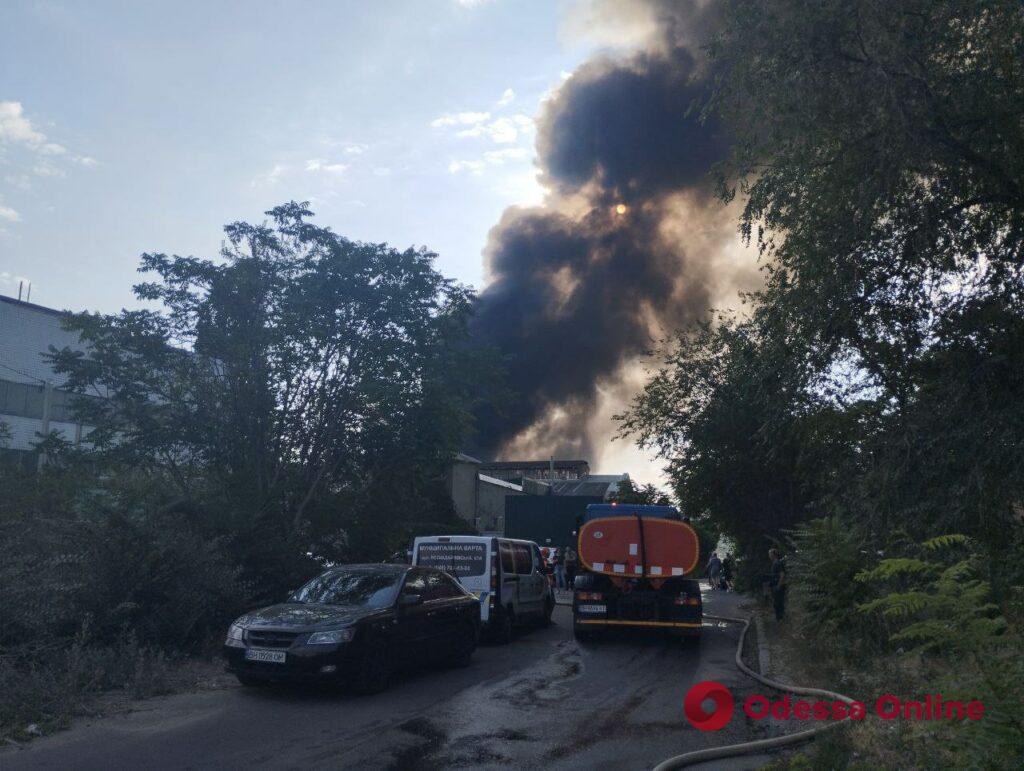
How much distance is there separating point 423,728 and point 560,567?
2224 centimetres

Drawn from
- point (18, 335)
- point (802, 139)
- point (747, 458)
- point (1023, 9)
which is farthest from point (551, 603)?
point (18, 335)

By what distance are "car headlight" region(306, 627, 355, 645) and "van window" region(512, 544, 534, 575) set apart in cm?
745

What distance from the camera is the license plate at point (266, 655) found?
30.0ft

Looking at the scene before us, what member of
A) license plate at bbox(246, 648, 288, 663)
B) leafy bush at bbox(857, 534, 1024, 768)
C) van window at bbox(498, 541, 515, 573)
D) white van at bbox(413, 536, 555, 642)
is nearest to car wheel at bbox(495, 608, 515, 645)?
white van at bbox(413, 536, 555, 642)

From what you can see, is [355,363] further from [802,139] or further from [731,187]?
[802,139]

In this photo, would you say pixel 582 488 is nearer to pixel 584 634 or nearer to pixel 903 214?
pixel 584 634

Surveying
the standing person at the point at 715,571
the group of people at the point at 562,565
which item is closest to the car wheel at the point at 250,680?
the group of people at the point at 562,565

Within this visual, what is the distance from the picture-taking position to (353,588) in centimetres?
1073

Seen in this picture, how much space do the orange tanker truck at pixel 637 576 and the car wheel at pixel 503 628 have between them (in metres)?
1.21

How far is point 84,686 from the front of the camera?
883 centimetres

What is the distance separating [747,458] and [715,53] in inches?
633

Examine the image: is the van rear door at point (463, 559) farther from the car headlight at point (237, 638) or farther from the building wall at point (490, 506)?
the building wall at point (490, 506)

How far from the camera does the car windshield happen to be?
10430mm

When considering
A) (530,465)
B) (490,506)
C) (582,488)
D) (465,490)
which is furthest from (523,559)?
(530,465)
